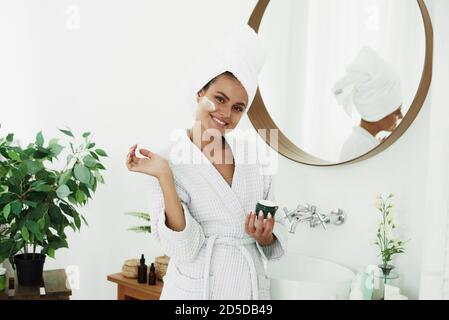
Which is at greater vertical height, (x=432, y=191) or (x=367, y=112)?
(x=367, y=112)

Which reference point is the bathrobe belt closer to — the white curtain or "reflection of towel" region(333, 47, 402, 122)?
the white curtain

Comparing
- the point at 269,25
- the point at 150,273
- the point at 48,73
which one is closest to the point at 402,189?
the point at 269,25

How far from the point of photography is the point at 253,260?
114cm

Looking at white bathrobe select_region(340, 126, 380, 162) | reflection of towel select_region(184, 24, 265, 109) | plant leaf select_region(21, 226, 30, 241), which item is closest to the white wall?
A: white bathrobe select_region(340, 126, 380, 162)

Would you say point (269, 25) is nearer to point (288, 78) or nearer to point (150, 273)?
point (288, 78)

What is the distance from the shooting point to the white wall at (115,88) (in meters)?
2.14

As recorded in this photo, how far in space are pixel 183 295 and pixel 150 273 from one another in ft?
2.68

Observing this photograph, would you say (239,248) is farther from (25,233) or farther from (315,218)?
(25,233)

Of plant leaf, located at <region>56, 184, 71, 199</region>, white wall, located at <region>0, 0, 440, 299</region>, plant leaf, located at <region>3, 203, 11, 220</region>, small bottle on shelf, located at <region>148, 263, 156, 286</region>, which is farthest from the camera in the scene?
white wall, located at <region>0, 0, 440, 299</region>

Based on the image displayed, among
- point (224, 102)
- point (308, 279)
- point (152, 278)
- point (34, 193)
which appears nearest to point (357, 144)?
point (308, 279)

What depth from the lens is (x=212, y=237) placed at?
1114 mm

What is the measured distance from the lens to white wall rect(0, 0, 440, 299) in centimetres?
214

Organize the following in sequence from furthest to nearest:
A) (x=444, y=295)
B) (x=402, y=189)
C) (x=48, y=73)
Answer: (x=48, y=73)
(x=402, y=189)
(x=444, y=295)

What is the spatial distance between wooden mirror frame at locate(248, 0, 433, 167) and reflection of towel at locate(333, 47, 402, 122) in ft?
0.23
